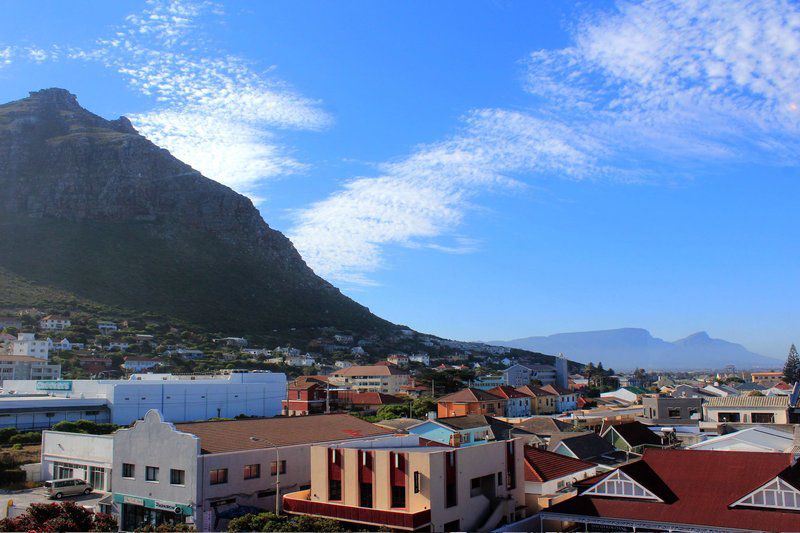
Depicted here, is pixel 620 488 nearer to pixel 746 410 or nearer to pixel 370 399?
pixel 746 410

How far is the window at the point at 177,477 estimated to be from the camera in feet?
101

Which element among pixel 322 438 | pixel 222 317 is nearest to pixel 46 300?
pixel 222 317

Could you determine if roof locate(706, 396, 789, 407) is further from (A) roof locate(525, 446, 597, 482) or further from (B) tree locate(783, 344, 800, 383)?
(B) tree locate(783, 344, 800, 383)

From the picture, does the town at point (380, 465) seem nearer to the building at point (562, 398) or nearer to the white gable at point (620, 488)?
the white gable at point (620, 488)

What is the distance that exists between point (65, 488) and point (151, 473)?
10455 millimetres

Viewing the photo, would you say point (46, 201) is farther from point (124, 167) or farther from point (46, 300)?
point (46, 300)

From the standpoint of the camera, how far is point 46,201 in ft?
558

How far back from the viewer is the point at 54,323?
13000 cm

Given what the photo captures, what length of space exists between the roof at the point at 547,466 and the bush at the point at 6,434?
47.9 m

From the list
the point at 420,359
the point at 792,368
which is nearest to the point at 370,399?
the point at 420,359

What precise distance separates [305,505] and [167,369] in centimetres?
9745

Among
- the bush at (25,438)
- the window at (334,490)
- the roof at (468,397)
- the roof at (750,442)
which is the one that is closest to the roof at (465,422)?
the roof at (750,442)

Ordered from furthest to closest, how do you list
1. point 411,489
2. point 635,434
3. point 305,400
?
point 305,400 → point 635,434 → point 411,489

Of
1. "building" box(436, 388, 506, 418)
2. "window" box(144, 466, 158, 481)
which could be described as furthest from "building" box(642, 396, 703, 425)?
"window" box(144, 466, 158, 481)
